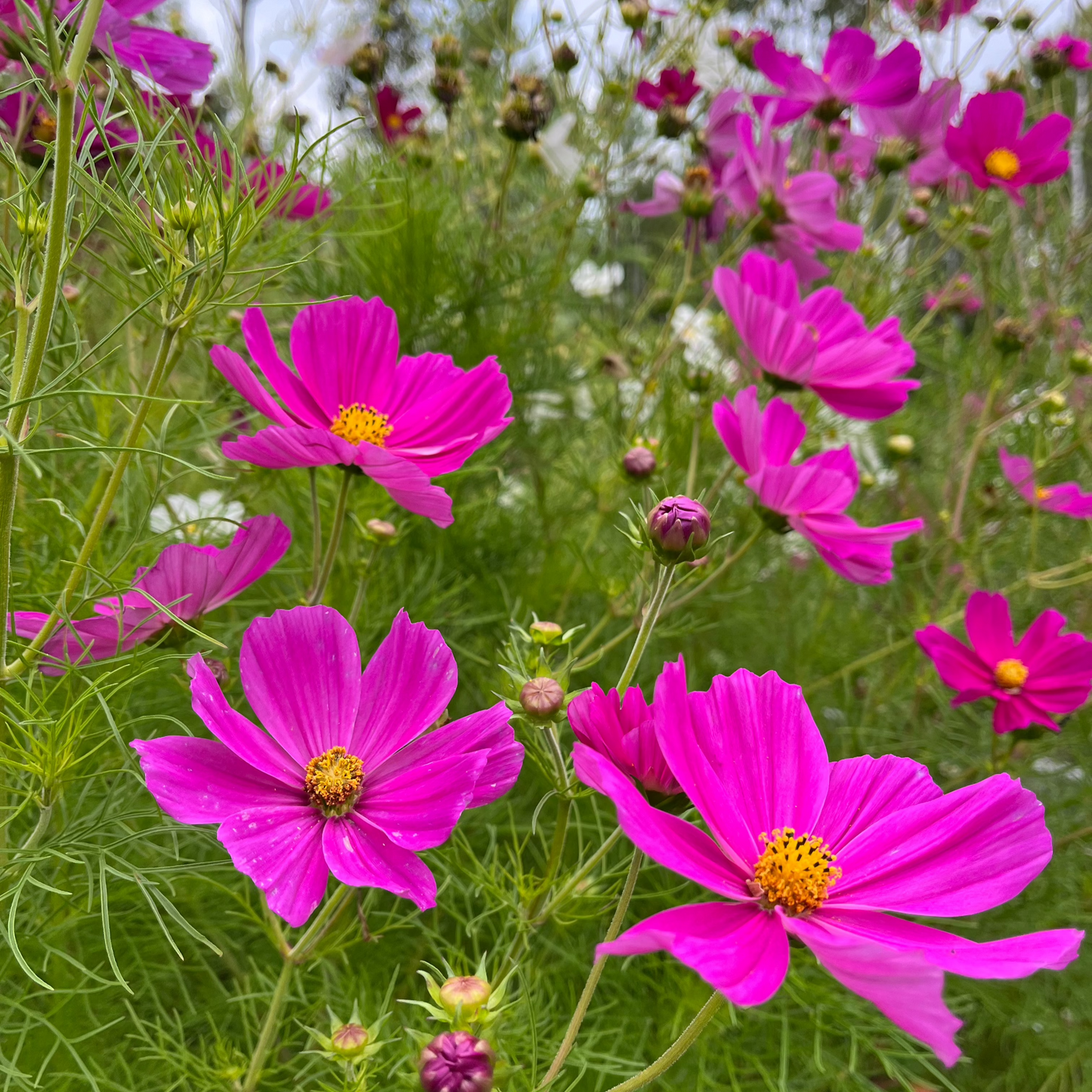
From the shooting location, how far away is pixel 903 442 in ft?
3.08

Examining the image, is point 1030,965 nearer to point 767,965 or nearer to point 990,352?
point 767,965

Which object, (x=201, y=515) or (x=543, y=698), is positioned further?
(x=201, y=515)

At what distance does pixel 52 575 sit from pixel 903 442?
79 cm

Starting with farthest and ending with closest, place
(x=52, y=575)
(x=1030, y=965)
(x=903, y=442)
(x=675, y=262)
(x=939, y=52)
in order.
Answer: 1. (x=675, y=262)
2. (x=939, y=52)
3. (x=903, y=442)
4. (x=52, y=575)
5. (x=1030, y=965)

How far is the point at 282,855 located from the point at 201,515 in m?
0.51

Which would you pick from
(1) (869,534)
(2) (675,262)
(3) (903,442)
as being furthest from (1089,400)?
(1) (869,534)

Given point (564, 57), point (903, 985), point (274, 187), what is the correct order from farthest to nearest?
point (564, 57), point (274, 187), point (903, 985)

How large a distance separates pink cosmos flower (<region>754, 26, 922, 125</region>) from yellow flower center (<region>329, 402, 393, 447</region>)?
607mm

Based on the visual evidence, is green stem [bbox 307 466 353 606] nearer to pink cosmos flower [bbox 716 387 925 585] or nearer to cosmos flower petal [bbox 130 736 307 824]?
cosmos flower petal [bbox 130 736 307 824]

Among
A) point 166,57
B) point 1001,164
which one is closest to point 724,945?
point 166,57

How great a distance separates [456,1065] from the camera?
317mm

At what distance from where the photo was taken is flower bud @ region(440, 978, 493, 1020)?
340mm

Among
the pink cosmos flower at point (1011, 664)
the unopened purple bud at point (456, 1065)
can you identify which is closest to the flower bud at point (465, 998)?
the unopened purple bud at point (456, 1065)

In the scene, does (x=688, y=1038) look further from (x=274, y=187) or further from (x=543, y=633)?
(x=274, y=187)
